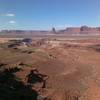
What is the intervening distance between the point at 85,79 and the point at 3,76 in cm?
650

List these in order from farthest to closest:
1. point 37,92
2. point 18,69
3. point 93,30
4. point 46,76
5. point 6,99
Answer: point 93,30, point 18,69, point 46,76, point 37,92, point 6,99

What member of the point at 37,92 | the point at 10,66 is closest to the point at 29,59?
the point at 10,66

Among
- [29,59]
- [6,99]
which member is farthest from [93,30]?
[6,99]

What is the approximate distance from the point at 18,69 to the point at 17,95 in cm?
667

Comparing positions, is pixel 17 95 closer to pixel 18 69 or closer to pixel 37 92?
pixel 37 92

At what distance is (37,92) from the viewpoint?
45.3 ft

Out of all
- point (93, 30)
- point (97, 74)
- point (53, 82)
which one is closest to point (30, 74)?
point (53, 82)

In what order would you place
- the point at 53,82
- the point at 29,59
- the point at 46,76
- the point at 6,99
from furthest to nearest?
the point at 29,59
the point at 46,76
the point at 53,82
the point at 6,99

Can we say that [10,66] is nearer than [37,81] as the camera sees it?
No

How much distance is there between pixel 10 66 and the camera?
804 inches

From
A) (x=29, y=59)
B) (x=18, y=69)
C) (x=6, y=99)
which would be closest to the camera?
(x=6, y=99)

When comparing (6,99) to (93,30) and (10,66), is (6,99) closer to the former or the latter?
(10,66)

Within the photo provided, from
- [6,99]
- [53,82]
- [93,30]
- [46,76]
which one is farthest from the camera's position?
[93,30]

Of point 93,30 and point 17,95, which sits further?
point 93,30
